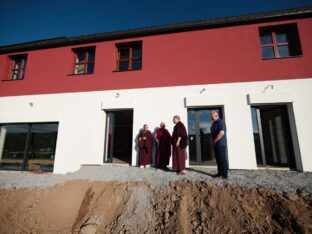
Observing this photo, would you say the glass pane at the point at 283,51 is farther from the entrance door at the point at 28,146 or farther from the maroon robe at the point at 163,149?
the entrance door at the point at 28,146

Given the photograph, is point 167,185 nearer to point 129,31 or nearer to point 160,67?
point 160,67

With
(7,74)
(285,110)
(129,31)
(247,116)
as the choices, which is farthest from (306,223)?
(7,74)

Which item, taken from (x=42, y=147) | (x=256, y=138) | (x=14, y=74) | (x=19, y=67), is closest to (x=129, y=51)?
(x=42, y=147)

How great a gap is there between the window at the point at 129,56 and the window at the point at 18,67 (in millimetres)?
5406

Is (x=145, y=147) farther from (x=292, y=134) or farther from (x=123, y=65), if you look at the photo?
(x=292, y=134)

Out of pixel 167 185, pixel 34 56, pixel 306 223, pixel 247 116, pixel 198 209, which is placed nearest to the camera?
pixel 306 223

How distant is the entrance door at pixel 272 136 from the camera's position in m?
6.08

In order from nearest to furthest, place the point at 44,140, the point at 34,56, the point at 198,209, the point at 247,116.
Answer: the point at 198,209 < the point at 247,116 < the point at 44,140 < the point at 34,56

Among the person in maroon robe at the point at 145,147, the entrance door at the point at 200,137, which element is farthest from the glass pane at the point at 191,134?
the person in maroon robe at the point at 145,147

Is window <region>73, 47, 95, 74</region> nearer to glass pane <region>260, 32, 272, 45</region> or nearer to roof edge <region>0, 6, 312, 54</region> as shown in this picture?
roof edge <region>0, 6, 312, 54</region>

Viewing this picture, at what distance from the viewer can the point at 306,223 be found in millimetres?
2760

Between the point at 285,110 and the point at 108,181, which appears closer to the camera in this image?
the point at 108,181

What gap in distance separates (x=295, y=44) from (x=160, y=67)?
5.45 meters

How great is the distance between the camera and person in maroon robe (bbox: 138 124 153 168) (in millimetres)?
6398
